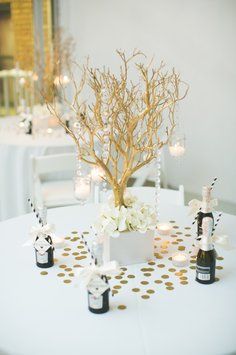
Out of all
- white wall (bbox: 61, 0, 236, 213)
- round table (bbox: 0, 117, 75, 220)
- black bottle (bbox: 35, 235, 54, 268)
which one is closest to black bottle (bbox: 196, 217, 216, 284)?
black bottle (bbox: 35, 235, 54, 268)

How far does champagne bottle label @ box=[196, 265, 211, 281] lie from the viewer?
5.43 ft

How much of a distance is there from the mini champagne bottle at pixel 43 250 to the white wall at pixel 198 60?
2.88 meters

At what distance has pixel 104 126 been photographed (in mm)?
1794

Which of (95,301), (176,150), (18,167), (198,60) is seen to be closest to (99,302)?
(95,301)

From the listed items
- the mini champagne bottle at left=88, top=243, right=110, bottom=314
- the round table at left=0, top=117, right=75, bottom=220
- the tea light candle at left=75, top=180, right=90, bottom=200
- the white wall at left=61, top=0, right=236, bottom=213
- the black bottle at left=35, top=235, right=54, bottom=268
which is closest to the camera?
the mini champagne bottle at left=88, top=243, right=110, bottom=314

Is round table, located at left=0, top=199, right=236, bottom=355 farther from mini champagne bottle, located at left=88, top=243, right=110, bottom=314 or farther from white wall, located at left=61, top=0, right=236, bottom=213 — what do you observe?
white wall, located at left=61, top=0, right=236, bottom=213

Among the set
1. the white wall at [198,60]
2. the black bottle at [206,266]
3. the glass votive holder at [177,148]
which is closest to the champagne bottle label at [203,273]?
the black bottle at [206,266]

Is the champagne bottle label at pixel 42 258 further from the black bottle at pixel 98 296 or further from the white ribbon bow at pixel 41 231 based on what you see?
the black bottle at pixel 98 296

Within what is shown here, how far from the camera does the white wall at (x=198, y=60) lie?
4281mm

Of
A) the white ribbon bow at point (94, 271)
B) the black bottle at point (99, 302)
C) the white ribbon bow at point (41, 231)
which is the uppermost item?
the white ribbon bow at point (41, 231)

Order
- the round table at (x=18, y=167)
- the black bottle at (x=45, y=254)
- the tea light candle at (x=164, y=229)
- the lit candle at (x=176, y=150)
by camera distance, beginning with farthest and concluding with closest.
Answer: the round table at (x=18, y=167), the lit candle at (x=176, y=150), the tea light candle at (x=164, y=229), the black bottle at (x=45, y=254)

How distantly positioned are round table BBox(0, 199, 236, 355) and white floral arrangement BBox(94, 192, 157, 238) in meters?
0.15

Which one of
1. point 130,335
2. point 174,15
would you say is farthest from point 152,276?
point 174,15

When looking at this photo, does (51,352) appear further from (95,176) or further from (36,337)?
(95,176)
